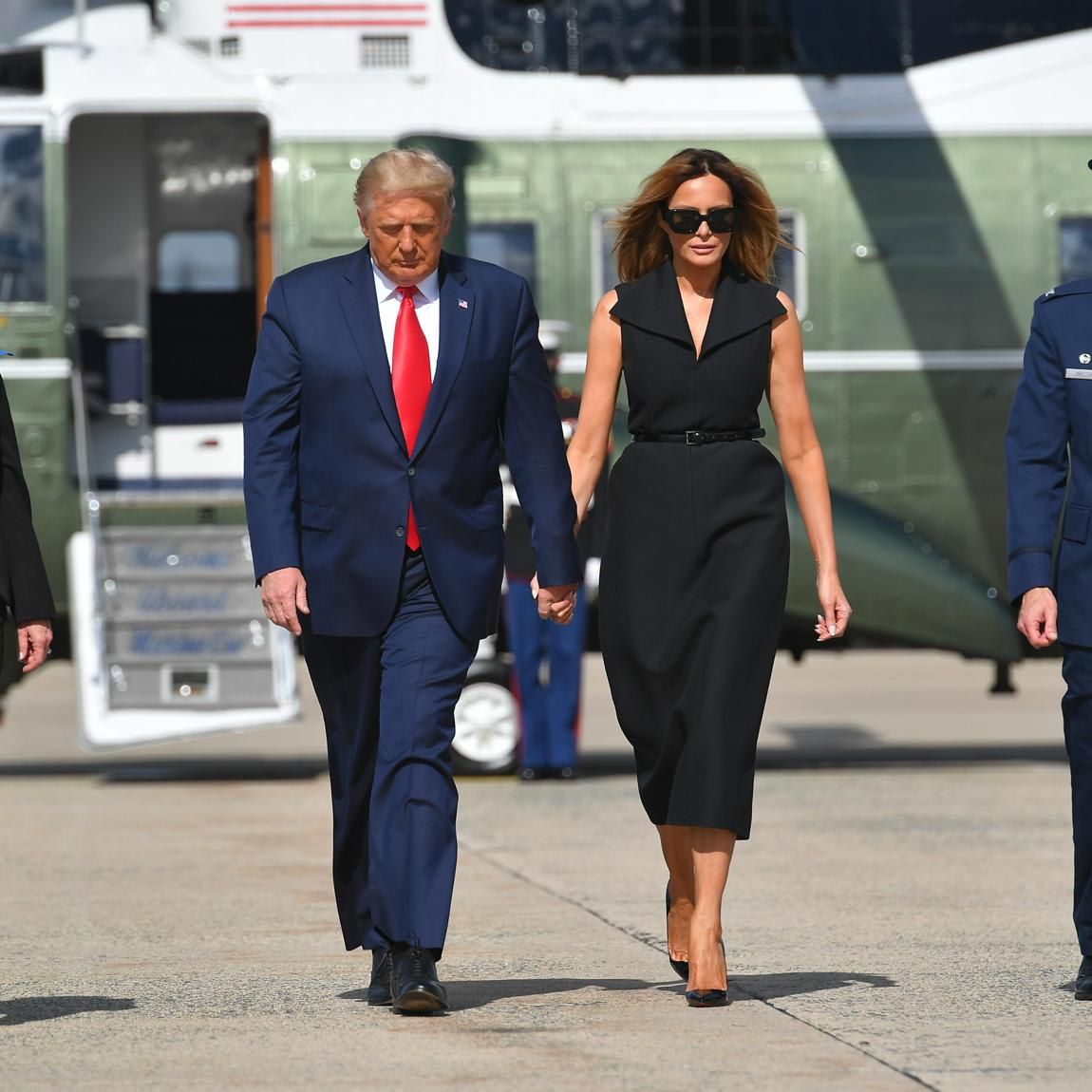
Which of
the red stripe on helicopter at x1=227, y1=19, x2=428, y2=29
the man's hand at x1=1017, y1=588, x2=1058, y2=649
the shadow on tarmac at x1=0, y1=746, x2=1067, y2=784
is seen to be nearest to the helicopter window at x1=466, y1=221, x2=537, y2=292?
the red stripe on helicopter at x1=227, y1=19, x2=428, y2=29

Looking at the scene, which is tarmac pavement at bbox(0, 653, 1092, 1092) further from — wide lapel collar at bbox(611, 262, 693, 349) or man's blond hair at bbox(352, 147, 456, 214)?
man's blond hair at bbox(352, 147, 456, 214)

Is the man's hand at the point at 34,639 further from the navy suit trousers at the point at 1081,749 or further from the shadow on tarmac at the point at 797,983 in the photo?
the navy suit trousers at the point at 1081,749

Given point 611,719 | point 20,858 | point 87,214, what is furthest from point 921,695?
point 20,858

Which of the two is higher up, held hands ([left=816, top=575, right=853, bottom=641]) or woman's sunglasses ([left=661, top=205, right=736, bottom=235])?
woman's sunglasses ([left=661, top=205, right=736, bottom=235])

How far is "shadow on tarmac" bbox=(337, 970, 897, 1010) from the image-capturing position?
560 centimetres

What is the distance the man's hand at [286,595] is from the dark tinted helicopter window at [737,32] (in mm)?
6457

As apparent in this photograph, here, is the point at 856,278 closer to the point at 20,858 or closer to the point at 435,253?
the point at 20,858

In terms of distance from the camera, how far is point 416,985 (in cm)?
525

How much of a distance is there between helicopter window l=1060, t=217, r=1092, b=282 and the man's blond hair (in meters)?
6.66

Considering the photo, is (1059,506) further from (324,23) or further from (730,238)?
(324,23)

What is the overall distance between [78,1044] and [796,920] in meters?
2.52

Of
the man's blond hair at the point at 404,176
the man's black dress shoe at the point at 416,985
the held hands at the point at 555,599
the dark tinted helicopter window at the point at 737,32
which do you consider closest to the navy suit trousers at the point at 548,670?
the dark tinted helicopter window at the point at 737,32

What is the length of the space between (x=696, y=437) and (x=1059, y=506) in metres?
0.85

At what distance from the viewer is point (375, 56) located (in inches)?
451
